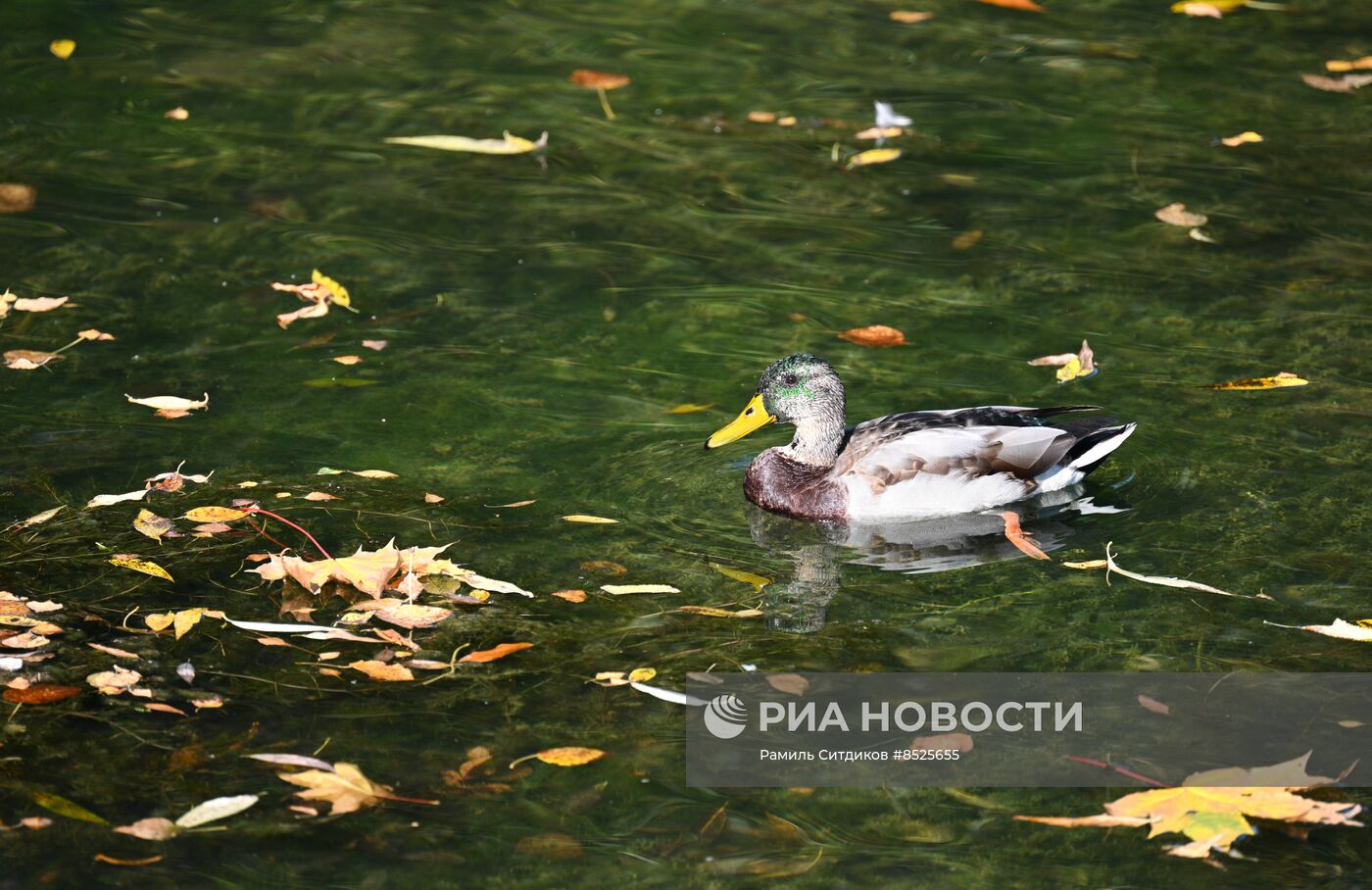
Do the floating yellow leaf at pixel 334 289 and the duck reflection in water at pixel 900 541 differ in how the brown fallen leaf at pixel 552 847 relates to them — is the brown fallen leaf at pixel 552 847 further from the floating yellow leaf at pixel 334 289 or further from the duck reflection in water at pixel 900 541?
the floating yellow leaf at pixel 334 289

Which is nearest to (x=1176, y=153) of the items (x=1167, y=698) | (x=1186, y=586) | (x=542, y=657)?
(x=1186, y=586)

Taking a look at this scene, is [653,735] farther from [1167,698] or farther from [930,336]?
[930,336]

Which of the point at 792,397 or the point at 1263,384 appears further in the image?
the point at 1263,384

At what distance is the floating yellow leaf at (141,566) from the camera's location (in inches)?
226

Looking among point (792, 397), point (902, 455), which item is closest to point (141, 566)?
point (792, 397)

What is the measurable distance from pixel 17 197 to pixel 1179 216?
6.39 metres

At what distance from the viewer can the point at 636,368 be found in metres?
7.72

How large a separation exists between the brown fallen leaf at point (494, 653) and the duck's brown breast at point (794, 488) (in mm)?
1578

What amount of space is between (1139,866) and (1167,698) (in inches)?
35.7

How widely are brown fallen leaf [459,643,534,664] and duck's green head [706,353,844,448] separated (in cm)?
166

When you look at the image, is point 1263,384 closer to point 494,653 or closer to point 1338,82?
point 494,653

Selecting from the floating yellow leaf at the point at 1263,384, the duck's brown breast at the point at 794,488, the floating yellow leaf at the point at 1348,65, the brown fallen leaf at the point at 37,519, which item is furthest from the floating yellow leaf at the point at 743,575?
the floating yellow leaf at the point at 1348,65

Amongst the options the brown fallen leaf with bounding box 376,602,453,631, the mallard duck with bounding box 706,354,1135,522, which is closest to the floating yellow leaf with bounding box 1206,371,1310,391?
the mallard duck with bounding box 706,354,1135,522

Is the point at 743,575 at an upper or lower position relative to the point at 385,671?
lower
